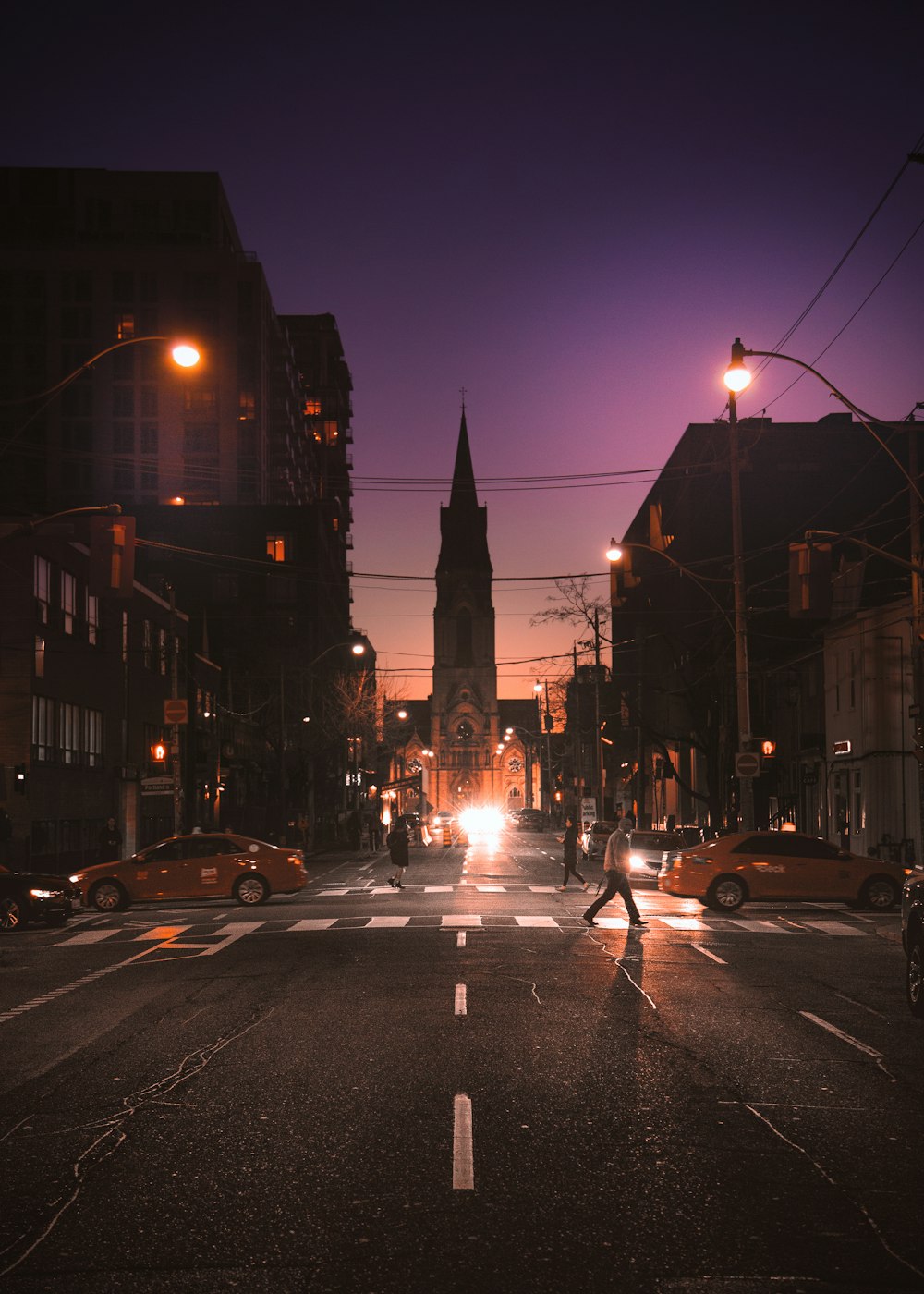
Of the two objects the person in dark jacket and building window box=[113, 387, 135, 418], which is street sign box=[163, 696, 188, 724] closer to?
the person in dark jacket

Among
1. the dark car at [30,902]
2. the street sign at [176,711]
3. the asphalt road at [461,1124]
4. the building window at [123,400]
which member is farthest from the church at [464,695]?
the asphalt road at [461,1124]

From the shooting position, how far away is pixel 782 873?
81.7 feet

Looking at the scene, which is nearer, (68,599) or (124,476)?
(68,599)

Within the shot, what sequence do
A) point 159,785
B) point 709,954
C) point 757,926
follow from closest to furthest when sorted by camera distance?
1. point 709,954
2. point 757,926
3. point 159,785

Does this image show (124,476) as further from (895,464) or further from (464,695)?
(464,695)

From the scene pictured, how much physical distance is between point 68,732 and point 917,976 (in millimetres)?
34539

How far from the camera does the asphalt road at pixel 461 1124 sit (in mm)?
5656

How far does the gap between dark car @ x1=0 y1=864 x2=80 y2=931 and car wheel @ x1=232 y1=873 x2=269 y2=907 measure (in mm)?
5159

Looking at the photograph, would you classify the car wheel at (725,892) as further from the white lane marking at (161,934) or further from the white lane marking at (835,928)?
the white lane marking at (161,934)

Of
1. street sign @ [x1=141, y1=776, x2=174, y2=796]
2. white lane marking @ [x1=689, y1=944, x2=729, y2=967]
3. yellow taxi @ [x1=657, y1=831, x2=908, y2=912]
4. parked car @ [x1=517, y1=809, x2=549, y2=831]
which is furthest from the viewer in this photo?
parked car @ [x1=517, y1=809, x2=549, y2=831]

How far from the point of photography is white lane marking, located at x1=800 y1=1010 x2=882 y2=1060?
1061cm

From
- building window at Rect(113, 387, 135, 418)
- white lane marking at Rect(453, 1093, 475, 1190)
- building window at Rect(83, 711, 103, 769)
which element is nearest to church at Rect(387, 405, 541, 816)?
building window at Rect(113, 387, 135, 418)

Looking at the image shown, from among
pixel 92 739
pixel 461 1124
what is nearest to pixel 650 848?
pixel 92 739

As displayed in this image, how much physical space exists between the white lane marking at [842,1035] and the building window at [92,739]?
35.6 meters
